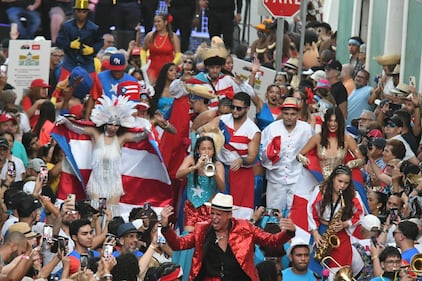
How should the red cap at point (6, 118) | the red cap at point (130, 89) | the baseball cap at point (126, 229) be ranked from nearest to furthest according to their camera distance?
the baseball cap at point (126, 229) < the red cap at point (6, 118) < the red cap at point (130, 89)

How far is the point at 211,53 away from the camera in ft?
74.5

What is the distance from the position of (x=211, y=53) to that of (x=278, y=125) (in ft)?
7.01

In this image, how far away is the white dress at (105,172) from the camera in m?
19.8

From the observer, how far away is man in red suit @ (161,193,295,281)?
52.8ft

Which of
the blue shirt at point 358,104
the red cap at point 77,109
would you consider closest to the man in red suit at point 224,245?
the red cap at point 77,109

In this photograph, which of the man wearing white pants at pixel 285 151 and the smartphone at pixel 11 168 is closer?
the smartphone at pixel 11 168

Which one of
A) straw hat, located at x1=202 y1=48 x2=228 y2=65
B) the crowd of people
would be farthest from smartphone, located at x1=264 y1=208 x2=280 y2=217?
straw hat, located at x1=202 y1=48 x2=228 y2=65

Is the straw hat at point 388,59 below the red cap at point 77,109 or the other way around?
the other way around

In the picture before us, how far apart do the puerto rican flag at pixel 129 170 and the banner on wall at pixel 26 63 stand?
468 cm

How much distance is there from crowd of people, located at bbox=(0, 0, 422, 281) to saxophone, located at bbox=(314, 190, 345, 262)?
0.6 inches

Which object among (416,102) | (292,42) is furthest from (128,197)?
(292,42)

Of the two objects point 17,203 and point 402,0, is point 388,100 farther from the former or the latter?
point 17,203

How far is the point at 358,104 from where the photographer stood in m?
26.0

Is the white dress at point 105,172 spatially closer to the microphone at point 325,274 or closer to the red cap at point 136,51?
the microphone at point 325,274
